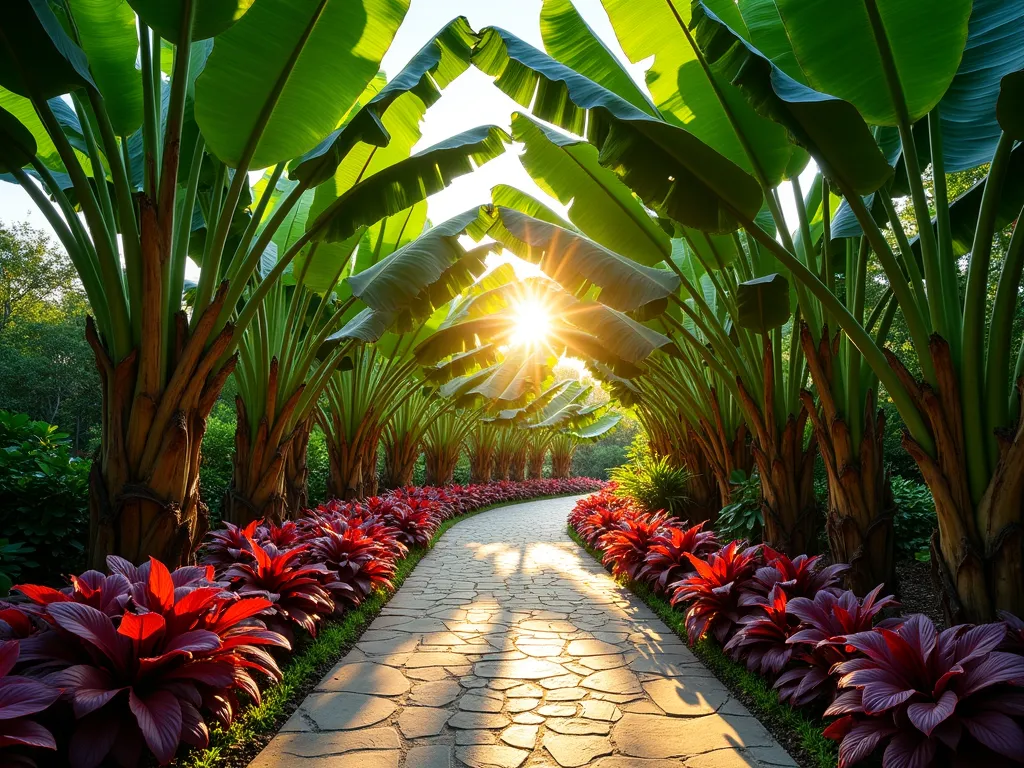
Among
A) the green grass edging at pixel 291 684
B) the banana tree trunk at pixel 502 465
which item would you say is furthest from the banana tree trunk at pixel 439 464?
the green grass edging at pixel 291 684

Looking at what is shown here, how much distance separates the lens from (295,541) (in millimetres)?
5125

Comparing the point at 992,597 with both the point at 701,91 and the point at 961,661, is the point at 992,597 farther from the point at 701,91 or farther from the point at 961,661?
the point at 701,91

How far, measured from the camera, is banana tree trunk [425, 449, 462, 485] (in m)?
18.3

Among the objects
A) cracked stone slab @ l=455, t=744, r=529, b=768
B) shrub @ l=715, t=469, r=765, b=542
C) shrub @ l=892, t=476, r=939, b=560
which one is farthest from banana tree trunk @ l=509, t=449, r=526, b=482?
cracked stone slab @ l=455, t=744, r=529, b=768

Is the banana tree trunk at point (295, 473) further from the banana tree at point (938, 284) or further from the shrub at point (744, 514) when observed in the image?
the banana tree at point (938, 284)

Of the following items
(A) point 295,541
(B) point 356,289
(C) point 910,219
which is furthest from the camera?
(C) point 910,219

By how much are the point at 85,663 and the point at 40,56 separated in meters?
2.86

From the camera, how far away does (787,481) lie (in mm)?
4727

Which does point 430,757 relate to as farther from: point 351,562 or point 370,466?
point 370,466

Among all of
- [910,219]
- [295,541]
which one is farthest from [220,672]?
[910,219]

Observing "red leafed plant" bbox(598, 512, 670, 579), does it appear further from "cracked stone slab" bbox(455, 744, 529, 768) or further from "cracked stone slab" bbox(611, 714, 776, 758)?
"cracked stone slab" bbox(455, 744, 529, 768)

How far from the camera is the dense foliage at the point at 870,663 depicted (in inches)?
88.0

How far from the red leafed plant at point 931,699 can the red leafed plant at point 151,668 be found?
258cm

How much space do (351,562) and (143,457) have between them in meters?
2.29
